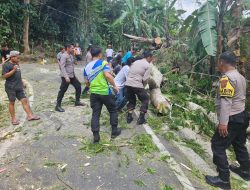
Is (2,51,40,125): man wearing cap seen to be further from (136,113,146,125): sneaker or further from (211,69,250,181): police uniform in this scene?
(211,69,250,181): police uniform

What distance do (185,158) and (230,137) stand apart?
4.01 feet

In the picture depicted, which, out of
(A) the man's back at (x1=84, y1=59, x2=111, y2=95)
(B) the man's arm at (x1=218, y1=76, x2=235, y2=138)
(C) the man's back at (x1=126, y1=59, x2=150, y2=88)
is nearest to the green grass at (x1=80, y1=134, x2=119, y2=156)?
(A) the man's back at (x1=84, y1=59, x2=111, y2=95)

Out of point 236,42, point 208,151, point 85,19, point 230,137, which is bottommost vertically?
point 208,151

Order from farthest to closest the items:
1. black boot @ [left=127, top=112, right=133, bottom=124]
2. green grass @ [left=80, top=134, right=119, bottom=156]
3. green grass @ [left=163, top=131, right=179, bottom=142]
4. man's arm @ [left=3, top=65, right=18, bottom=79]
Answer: black boot @ [left=127, top=112, right=133, bottom=124]
man's arm @ [left=3, top=65, right=18, bottom=79]
green grass @ [left=163, top=131, right=179, bottom=142]
green grass @ [left=80, top=134, right=119, bottom=156]

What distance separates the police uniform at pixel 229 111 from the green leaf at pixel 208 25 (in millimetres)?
3836

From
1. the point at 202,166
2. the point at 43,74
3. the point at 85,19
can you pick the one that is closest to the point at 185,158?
the point at 202,166

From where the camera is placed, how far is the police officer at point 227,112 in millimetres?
4648

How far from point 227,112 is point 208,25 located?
4843mm

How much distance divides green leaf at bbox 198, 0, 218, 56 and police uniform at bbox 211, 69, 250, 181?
3.84 m

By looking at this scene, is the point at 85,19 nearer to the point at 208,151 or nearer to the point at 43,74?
the point at 43,74

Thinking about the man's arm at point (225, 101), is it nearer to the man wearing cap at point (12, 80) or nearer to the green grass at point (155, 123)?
the green grass at point (155, 123)

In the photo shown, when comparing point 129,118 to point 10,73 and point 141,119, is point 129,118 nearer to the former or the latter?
point 141,119

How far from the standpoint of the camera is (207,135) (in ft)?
24.6

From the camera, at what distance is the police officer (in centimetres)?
465
